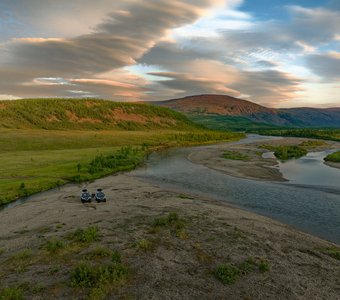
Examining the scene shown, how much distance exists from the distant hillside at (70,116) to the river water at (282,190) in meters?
92.4

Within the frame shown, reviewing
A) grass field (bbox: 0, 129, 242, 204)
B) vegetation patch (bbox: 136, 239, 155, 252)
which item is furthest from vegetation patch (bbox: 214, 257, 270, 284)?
grass field (bbox: 0, 129, 242, 204)

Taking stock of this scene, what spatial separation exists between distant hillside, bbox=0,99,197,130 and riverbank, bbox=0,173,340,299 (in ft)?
364

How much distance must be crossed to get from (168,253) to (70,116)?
151358 millimetres

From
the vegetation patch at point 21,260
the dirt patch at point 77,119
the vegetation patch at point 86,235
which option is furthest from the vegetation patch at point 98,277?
the dirt patch at point 77,119

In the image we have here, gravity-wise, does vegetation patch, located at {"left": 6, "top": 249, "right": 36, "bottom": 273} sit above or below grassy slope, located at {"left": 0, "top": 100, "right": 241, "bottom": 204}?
below

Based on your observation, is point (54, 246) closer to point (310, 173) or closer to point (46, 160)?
point (46, 160)

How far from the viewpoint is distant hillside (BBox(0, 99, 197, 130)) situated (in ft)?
469

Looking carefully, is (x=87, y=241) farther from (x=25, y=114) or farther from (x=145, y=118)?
(x=145, y=118)

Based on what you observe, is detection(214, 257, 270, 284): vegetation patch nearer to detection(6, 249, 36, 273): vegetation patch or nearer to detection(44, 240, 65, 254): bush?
detection(44, 240, 65, 254): bush

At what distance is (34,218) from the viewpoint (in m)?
31.9

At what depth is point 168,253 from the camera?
75.4ft

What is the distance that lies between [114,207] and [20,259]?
1401cm

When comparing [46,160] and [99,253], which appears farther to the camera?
[46,160]

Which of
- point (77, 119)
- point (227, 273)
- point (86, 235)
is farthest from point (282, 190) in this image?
point (77, 119)
